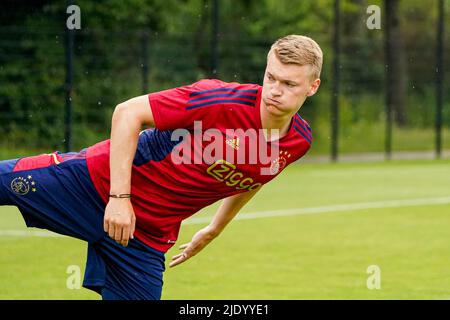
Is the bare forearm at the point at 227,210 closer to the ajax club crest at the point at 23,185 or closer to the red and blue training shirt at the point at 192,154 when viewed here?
the red and blue training shirt at the point at 192,154

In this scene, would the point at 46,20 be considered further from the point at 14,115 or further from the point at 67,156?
the point at 67,156

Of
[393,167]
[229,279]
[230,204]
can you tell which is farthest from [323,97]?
[230,204]

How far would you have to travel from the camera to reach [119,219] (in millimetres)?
4934

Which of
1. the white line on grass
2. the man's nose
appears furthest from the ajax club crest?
the white line on grass

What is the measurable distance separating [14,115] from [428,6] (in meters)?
28.1

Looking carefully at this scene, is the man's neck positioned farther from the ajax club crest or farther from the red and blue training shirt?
the ajax club crest

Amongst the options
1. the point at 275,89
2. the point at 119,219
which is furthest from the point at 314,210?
the point at 119,219

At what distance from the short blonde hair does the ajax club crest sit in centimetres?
140

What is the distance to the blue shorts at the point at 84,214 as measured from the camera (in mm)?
5379

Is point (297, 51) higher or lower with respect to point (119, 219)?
higher

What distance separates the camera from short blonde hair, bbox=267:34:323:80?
16.3 ft

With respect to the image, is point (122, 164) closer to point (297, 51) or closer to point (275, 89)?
point (275, 89)

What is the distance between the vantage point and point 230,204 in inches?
230

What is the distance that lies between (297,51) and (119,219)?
114cm
